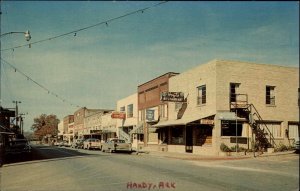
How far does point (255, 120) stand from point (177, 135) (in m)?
9.15

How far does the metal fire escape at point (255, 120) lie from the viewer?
3086cm

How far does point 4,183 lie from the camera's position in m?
15.2

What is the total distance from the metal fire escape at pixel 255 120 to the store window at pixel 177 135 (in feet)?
23.3

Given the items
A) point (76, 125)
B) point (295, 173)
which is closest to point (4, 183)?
point (295, 173)

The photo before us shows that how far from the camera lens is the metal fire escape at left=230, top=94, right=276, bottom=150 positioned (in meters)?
30.9

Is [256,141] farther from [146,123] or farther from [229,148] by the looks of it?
[146,123]

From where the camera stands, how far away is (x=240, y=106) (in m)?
30.8

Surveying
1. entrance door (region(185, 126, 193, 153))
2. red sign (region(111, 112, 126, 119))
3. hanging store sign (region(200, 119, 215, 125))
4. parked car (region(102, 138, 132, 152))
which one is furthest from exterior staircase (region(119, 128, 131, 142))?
hanging store sign (region(200, 119, 215, 125))

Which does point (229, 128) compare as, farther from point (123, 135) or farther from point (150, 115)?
point (123, 135)

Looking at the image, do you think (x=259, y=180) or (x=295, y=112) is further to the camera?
(x=295, y=112)

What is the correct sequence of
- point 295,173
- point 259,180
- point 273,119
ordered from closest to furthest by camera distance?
point 259,180
point 295,173
point 273,119

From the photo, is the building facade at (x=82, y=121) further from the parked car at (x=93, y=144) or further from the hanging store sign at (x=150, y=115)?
the hanging store sign at (x=150, y=115)

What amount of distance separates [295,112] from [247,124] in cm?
559

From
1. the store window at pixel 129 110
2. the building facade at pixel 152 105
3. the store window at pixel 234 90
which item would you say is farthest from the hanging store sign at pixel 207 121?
the store window at pixel 129 110
